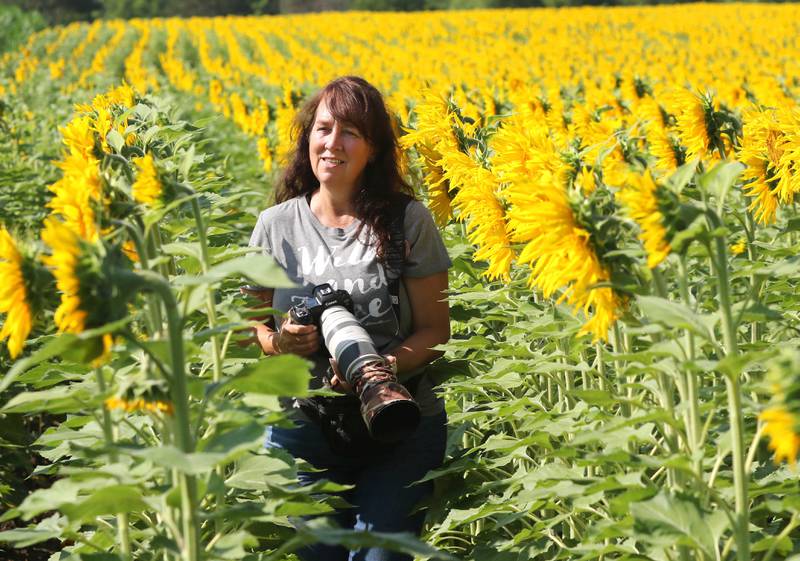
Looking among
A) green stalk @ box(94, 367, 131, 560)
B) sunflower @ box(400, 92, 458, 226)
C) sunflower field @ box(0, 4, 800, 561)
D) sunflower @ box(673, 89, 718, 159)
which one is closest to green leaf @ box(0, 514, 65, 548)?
sunflower field @ box(0, 4, 800, 561)

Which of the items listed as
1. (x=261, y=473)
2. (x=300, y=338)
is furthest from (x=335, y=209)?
(x=261, y=473)

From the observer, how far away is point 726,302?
204 centimetres

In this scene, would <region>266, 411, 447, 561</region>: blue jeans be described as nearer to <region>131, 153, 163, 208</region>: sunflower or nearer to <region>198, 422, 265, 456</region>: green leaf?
<region>131, 153, 163, 208</region>: sunflower

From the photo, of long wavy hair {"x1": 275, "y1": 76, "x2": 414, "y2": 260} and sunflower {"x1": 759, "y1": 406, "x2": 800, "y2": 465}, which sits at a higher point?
long wavy hair {"x1": 275, "y1": 76, "x2": 414, "y2": 260}

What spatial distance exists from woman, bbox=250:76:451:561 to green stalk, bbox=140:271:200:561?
107cm

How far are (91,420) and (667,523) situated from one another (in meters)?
1.24

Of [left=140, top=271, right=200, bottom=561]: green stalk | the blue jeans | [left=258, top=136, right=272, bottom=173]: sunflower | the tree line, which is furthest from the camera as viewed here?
the tree line

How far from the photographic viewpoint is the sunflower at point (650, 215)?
201cm

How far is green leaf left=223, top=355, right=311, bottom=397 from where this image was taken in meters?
2.00

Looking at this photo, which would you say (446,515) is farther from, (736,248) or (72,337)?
(72,337)

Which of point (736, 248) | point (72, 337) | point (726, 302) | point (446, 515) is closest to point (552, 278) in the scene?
Result: point (726, 302)

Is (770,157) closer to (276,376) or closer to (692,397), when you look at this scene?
(692,397)

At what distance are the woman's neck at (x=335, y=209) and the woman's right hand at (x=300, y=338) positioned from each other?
0.49m

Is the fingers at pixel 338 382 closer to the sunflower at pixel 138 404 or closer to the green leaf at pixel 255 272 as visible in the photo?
the sunflower at pixel 138 404
